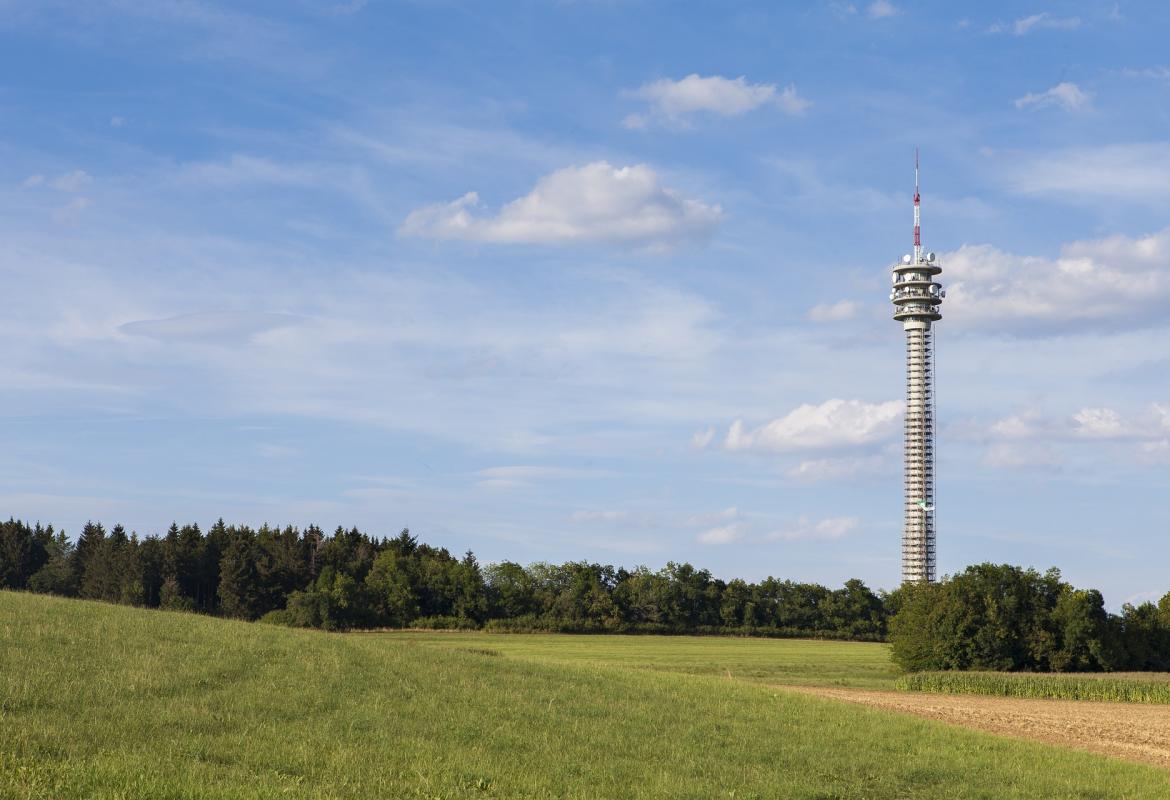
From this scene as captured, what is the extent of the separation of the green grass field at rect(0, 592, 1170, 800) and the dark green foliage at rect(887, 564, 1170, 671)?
1854 inches

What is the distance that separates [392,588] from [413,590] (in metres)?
3.38

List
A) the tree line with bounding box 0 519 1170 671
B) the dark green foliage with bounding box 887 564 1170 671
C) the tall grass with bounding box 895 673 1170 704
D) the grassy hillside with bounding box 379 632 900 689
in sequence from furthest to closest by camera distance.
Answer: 1. the tree line with bounding box 0 519 1170 671
2. the dark green foliage with bounding box 887 564 1170 671
3. the grassy hillside with bounding box 379 632 900 689
4. the tall grass with bounding box 895 673 1170 704

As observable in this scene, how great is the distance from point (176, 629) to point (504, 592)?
10165 cm

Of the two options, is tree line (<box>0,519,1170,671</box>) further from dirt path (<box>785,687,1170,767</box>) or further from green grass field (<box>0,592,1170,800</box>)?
green grass field (<box>0,592,1170,800</box>)

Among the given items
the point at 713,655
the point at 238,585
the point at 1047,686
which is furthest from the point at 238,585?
the point at 1047,686

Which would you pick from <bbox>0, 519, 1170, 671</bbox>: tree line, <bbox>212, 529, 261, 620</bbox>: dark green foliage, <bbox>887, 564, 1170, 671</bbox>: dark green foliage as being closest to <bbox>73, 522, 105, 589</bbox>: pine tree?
<bbox>0, 519, 1170, 671</bbox>: tree line

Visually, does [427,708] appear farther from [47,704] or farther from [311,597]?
[311,597]

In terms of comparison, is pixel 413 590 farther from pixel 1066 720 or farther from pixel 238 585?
pixel 1066 720

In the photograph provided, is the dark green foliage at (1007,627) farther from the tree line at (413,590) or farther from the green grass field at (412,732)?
the green grass field at (412,732)

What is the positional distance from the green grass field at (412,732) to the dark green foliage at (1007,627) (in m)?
47.1

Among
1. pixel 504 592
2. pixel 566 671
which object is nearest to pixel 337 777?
pixel 566 671

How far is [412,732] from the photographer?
28750mm

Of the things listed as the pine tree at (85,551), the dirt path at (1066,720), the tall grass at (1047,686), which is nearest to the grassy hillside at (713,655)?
the tall grass at (1047,686)

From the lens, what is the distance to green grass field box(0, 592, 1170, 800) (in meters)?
22.5
